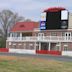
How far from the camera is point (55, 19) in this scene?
94.6 m

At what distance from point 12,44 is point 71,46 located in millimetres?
21211

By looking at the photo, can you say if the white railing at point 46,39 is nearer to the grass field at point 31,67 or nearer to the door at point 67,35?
the door at point 67,35

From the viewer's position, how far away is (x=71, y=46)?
8981 centimetres

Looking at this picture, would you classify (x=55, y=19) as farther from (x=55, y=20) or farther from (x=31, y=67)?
(x=31, y=67)

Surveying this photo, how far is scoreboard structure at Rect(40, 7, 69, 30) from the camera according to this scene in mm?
93688

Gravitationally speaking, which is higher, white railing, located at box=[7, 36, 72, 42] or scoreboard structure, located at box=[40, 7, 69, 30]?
scoreboard structure, located at box=[40, 7, 69, 30]

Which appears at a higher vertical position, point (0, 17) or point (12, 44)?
point (0, 17)

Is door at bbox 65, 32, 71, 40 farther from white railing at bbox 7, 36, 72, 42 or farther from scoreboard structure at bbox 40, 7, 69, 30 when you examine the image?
scoreboard structure at bbox 40, 7, 69, 30

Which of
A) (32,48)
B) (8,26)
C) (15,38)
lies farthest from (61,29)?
(8,26)

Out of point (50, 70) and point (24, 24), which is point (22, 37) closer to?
point (24, 24)

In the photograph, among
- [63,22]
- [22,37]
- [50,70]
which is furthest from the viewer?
[22,37]

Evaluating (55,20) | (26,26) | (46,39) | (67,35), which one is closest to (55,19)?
(55,20)

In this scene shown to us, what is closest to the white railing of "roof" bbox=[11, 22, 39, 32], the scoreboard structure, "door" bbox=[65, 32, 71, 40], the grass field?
"door" bbox=[65, 32, 71, 40]

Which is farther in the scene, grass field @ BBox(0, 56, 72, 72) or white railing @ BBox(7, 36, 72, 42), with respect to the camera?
white railing @ BBox(7, 36, 72, 42)
